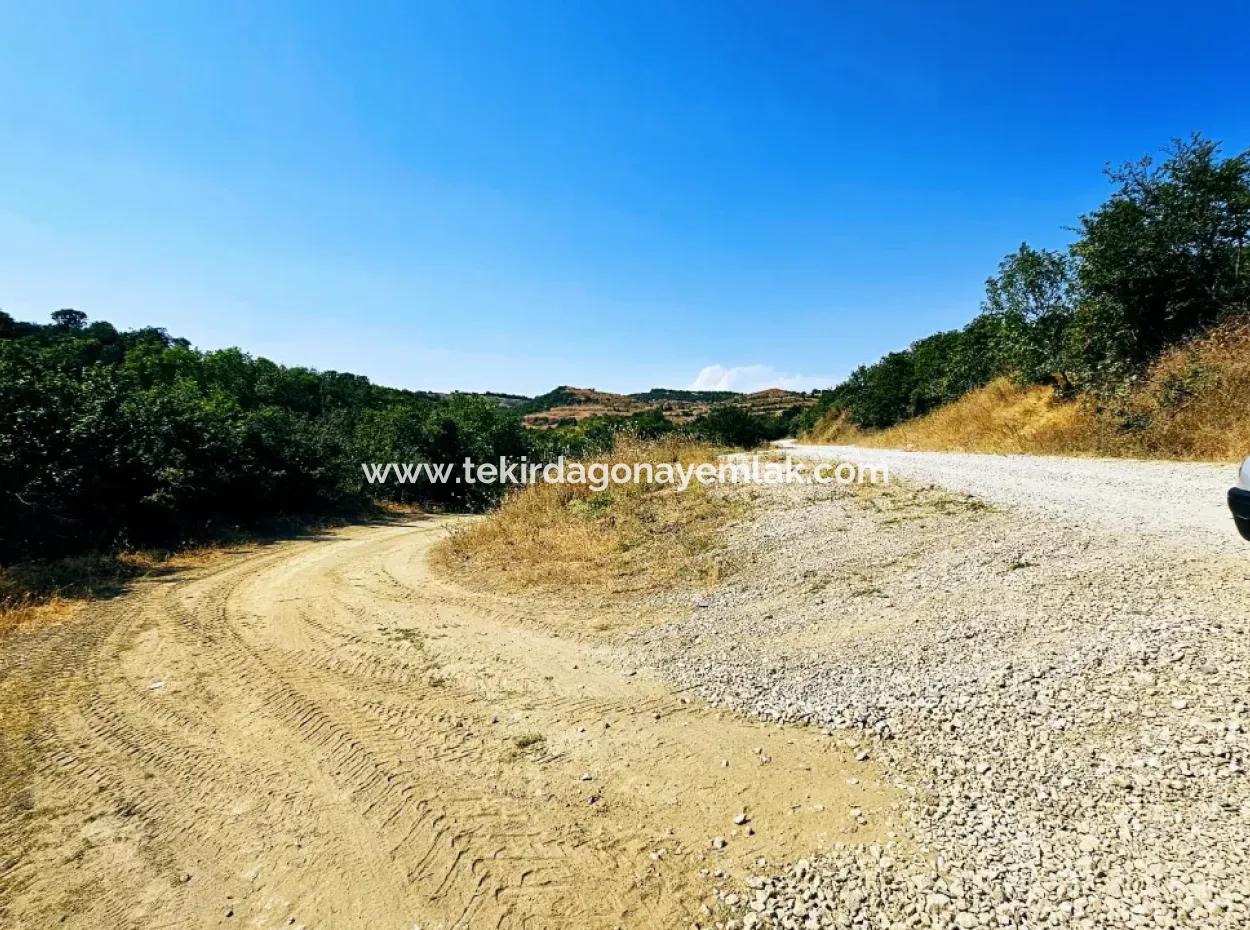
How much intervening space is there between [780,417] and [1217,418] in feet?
→ 164

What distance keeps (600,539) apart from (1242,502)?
659 cm

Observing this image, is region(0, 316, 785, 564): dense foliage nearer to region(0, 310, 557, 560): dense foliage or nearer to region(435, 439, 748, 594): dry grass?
region(0, 310, 557, 560): dense foliage

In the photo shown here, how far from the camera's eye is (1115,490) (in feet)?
24.2

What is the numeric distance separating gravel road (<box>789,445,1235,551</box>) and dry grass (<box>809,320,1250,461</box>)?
0.93m

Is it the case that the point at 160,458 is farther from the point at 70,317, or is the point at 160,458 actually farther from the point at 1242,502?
the point at 70,317

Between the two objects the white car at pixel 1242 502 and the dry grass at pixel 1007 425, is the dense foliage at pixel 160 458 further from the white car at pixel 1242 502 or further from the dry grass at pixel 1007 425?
the dry grass at pixel 1007 425

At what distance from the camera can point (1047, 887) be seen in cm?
200

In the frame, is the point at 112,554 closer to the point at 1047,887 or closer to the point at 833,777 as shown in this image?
the point at 833,777

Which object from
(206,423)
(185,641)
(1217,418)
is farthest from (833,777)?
(206,423)

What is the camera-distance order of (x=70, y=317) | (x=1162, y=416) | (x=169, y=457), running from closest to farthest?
(x=1162, y=416)
(x=169, y=457)
(x=70, y=317)

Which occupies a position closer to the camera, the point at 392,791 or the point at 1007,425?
the point at 392,791

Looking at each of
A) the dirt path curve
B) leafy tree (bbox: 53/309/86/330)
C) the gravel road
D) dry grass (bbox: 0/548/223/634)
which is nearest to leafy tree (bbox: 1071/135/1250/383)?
the gravel road

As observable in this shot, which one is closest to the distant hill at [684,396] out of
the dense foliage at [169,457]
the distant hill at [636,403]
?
the distant hill at [636,403]

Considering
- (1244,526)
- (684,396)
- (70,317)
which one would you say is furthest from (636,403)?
(1244,526)
